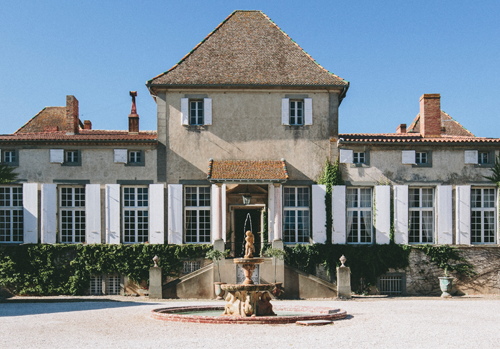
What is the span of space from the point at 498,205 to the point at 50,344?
56.7 ft

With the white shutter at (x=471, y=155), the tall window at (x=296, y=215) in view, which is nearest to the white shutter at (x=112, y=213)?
the tall window at (x=296, y=215)

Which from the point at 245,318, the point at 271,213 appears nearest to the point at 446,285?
the point at 271,213

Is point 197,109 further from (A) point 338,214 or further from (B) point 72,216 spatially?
(A) point 338,214

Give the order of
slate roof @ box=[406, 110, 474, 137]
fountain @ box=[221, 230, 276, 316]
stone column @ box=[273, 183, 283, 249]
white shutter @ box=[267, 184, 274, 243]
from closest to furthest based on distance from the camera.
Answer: fountain @ box=[221, 230, 276, 316] < stone column @ box=[273, 183, 283, 249] < white shutter @ box=[267, 184, 274, 243] < slate roof @ box=[406, 110, 474, 137]

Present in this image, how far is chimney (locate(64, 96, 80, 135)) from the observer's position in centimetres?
2297

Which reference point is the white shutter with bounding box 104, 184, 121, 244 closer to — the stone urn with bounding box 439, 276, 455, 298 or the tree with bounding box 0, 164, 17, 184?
the tree with bounding box 0, 164, 17, 184

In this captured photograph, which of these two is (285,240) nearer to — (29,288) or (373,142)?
(373,142)

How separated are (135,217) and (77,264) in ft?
8.60

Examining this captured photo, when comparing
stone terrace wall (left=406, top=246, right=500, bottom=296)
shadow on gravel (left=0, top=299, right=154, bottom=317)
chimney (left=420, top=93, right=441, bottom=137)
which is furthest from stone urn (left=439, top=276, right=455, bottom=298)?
shadow on gravel (left=0, top=299, right=154, bottom=317)

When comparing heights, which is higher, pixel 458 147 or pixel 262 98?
pixel 262 98

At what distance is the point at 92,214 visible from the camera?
21422mm

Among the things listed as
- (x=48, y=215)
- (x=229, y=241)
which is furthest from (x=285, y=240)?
(x=48, y=215)

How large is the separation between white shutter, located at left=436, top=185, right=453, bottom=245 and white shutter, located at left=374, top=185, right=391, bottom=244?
1.82 metres

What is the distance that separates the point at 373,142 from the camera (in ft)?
70.9
